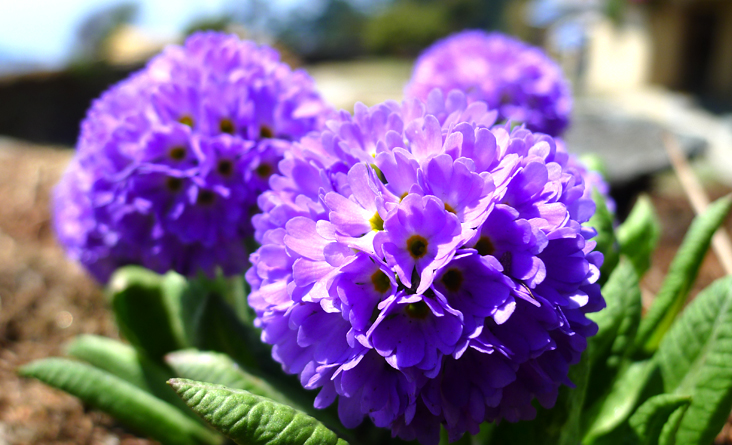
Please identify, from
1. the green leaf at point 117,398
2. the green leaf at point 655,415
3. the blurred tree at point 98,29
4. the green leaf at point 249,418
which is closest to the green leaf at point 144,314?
the green leaf at point 117,398

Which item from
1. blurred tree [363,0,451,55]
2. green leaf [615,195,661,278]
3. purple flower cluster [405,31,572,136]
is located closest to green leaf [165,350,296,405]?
green leaf [615,195,661,278]

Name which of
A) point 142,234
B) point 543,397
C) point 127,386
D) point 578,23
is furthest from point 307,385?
point 578,23

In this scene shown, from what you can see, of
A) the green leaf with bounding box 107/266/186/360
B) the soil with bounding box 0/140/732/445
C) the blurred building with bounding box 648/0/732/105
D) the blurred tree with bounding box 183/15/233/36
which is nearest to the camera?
the green leaf with bounding box 107/266/186/360

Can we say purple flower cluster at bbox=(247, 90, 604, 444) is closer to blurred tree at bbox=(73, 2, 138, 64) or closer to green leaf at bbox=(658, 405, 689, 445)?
green leaf at bbox=(658, 405, 689, 445)

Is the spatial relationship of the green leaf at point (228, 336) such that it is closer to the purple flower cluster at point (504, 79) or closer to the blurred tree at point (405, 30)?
the purple flower cluster at point (504, 79)

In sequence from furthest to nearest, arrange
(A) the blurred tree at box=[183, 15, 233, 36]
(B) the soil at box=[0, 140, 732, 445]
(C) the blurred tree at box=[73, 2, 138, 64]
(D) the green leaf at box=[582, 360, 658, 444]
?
1. (A) the blurred tree at box=[183, 15, 233, 36]
2. (C) the blurred tree at box=[73, 2, 138, 64]
3. (B) the soil at box=[0, 140, 732, 445]
4. (D) the green leaf at box=[582, 360, 658, 444]
